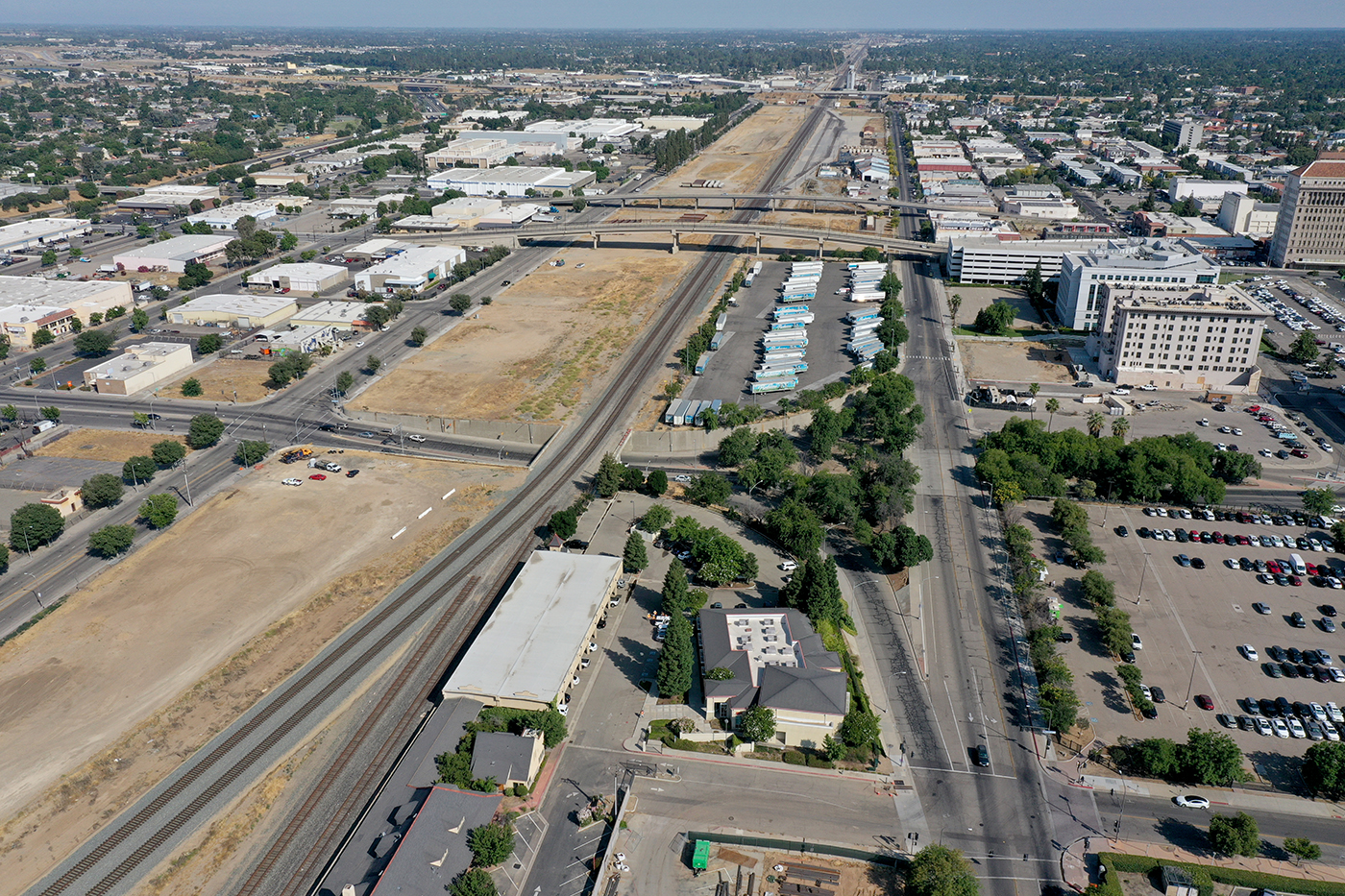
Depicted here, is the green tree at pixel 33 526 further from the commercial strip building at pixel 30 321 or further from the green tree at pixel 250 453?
the commercial strip building at pixel 30 321

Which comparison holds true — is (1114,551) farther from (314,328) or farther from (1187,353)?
(314,328)

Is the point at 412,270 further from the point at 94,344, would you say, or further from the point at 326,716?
the point at 326,716

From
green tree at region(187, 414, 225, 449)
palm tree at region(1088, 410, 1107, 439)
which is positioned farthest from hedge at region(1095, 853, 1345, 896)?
green tree at region(187, 414, 225, 449)

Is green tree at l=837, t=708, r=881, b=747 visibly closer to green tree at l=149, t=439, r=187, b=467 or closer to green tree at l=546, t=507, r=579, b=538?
green tree at l=546, t=507, r=579, b=538

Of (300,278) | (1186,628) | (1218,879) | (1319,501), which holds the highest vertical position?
(300,278)

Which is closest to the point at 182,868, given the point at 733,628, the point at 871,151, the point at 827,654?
the point at 733,628

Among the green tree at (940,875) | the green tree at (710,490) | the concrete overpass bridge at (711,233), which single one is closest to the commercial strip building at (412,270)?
the concrete overpass bridge at (711,233)

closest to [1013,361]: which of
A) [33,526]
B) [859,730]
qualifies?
[859,730]
